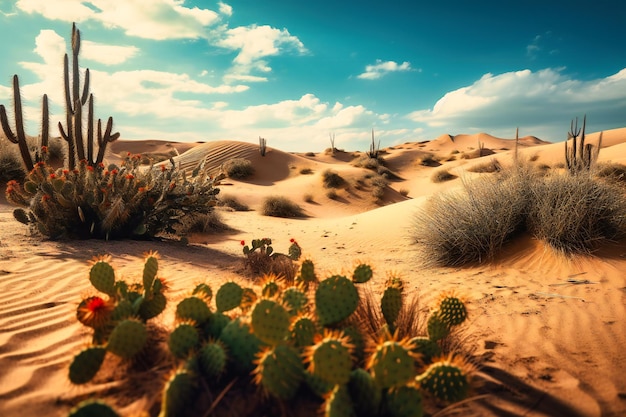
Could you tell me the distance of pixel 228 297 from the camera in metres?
2.69

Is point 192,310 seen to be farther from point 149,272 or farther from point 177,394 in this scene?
point 177,394

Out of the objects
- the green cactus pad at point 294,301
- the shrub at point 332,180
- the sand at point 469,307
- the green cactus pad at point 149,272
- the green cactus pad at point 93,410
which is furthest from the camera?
the shrub at point 332,180

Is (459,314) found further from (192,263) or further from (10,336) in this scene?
(192,263)

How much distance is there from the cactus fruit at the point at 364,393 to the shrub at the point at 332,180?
19.5 m

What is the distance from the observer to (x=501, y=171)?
24.6ft

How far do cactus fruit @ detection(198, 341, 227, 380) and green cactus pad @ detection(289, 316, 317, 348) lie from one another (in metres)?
0.40

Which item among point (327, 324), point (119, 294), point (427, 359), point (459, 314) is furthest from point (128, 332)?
point (459, 314)

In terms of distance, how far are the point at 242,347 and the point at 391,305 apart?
A: 1148 mm

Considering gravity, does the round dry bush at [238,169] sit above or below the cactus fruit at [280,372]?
above

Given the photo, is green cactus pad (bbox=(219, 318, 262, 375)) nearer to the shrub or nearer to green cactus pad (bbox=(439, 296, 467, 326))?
green cactus pad (bbox=(439, 296, 467, 326))

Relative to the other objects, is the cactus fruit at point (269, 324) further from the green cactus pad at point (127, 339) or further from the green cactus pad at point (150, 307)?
the green cactus pad at point (150, 307)

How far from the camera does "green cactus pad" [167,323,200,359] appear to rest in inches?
88.4

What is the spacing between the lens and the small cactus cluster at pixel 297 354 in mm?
1833

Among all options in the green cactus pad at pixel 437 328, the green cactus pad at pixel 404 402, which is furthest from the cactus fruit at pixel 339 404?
the green cactus pad at pixel 437 328
